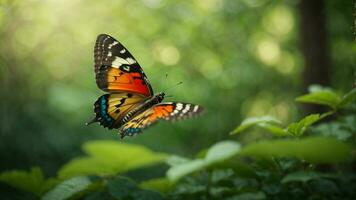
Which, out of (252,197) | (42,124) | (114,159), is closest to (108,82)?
(114,159)

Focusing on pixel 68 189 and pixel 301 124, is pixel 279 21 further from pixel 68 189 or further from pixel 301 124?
pixel 68 189

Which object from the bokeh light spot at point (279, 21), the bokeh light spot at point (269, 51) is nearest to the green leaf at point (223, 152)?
the bokeh light spot at point (279, 21)

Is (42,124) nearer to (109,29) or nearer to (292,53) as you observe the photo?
(109,29)

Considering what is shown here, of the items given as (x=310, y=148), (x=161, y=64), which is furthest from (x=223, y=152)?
(x=161, y=64)

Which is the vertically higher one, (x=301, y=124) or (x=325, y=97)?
(x=325, y=97)

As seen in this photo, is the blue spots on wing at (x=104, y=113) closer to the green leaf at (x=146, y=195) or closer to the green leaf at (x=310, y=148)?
the green leaf at (x=146, y=195)
